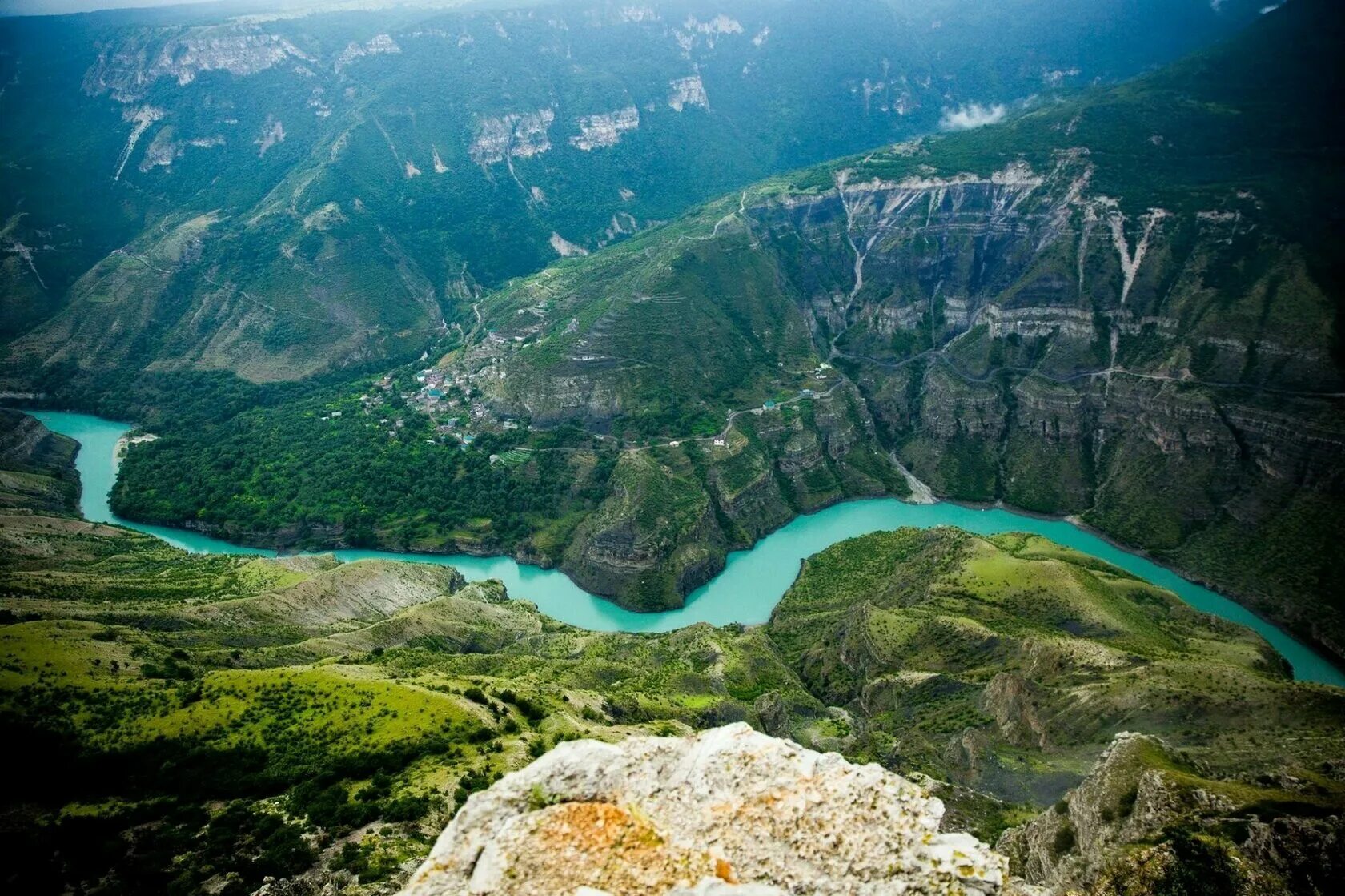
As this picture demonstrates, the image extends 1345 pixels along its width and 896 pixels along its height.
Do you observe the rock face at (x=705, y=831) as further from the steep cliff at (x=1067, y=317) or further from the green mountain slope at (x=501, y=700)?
the steep cliff at (x=1067, y=317)

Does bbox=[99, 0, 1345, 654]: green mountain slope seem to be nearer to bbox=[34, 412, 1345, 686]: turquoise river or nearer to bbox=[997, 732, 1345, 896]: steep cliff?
bbox=[34, 412, 1345, 686]: turquoise river

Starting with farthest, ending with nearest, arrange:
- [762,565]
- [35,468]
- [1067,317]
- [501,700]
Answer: [1067,317]
[35,468]
[762,565]
[501,700]

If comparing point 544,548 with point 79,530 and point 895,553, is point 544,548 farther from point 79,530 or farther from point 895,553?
point 79,530

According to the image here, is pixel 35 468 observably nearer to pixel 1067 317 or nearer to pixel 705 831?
pixel 705 831

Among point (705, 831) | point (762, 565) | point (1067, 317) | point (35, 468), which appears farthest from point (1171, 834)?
point (35, 468)

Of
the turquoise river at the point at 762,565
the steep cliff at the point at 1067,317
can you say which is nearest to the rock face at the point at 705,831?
the turquoise river at the point at 762,565

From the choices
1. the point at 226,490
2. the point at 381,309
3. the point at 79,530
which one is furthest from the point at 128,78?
the point at 79,530
